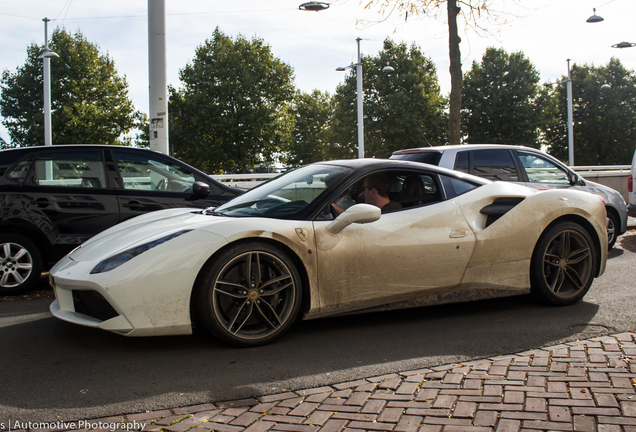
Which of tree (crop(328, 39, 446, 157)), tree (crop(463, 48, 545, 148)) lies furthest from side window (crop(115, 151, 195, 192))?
tree (crop(463, 48, 545, 148))

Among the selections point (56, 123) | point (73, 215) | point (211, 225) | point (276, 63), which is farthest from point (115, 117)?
point (211, 225)

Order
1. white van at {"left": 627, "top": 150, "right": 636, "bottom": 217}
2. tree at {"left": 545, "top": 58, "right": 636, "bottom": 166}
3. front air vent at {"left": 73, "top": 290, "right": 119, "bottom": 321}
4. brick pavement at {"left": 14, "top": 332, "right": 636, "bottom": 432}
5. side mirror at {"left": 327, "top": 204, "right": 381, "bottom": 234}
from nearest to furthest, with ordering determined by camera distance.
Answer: brick pavement at {"left": 14, "top": 332, "right": 636, "bottom": 432}
front air vent at {"left": 73, "top": 290, "right": 119, "bottom": 321}
side mirror at {"left": 327, "top": 204, "right": 381, "bottom": 234}
white van at {"left": 627, "top": 150, "right": 636, "bottom": 217}
tree at {"left": 545, "top": 58, "right": 636, "bottom": 166}

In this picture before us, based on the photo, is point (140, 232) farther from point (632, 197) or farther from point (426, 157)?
point (632, 197)

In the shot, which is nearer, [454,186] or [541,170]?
[454,186]

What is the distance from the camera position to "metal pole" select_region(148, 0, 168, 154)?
35.2ft

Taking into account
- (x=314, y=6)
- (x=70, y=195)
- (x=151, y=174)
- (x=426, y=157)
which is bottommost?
(x=70, y=195)

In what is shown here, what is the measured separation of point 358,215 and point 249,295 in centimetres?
91

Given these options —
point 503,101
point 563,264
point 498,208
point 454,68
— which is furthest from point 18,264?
point 503,101

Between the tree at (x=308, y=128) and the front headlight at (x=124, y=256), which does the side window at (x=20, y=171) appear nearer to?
the front headlight at (x=124, y=256)

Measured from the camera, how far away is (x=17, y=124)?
4350 cm

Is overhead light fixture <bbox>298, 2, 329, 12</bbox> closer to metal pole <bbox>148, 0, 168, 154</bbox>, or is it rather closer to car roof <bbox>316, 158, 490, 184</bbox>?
metal pole <bbox>148, 0, 168, 154</bbox>

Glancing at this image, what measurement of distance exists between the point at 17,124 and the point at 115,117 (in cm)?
903

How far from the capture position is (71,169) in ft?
20.0

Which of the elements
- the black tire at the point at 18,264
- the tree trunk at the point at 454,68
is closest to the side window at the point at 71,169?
the black tire at the point at 18,264
